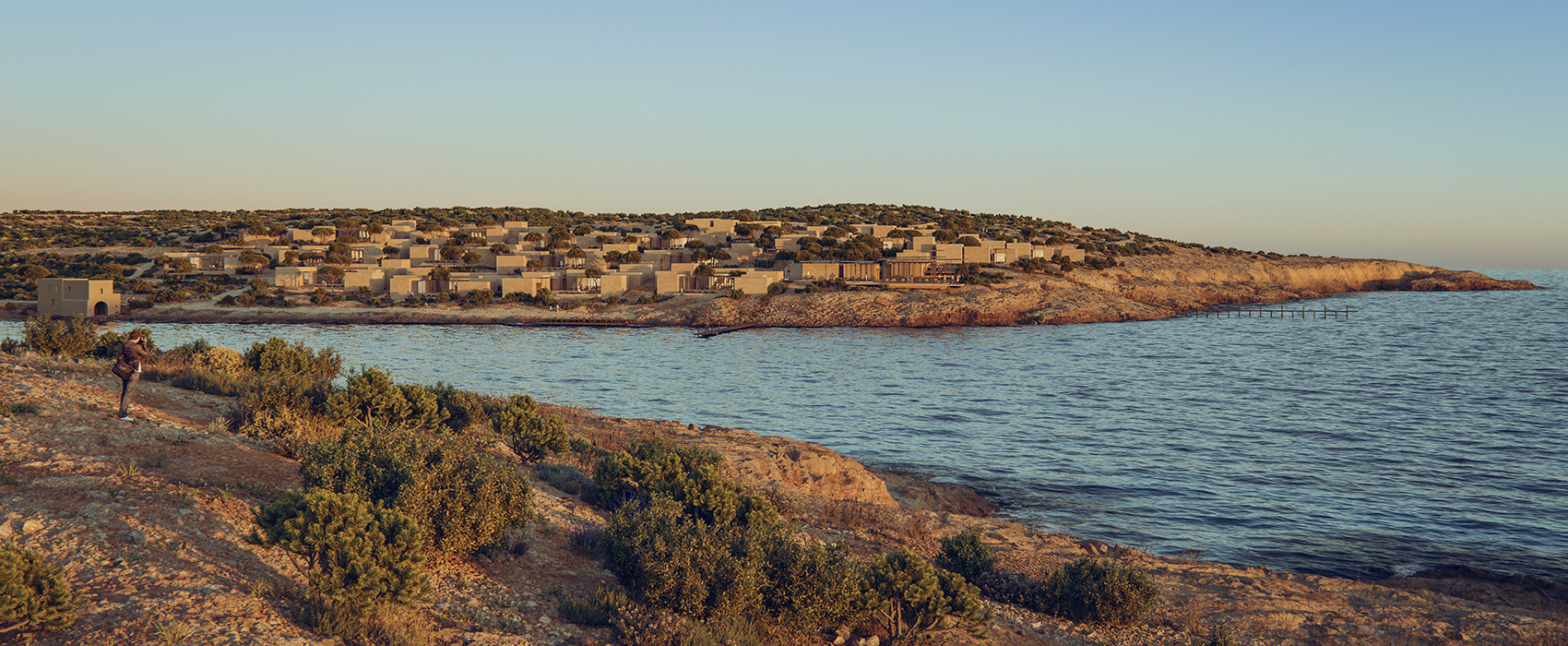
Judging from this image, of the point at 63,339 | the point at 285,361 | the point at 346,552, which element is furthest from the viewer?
the point at 63,339

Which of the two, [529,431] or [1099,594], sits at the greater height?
[529,431]

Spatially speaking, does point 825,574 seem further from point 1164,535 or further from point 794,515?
point 1164,535

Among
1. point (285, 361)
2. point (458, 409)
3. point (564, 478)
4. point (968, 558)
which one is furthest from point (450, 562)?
point (285, 361)

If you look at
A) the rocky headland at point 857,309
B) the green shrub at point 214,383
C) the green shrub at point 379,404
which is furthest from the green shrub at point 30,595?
the rocky headland at point 857,309

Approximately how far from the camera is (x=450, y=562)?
10.5m

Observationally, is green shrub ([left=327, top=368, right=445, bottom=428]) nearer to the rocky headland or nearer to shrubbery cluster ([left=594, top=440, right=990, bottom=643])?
shrubbery cluster ([left=594, top=440, right=990, bottom=643])

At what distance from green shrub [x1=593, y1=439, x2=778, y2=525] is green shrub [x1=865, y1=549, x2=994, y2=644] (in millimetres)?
2802

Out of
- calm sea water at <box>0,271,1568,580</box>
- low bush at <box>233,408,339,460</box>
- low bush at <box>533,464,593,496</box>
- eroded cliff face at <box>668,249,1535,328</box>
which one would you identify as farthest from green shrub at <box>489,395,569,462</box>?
eroded cliff face at <box>668,249,1535,328</box>

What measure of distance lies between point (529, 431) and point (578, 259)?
3604 inches

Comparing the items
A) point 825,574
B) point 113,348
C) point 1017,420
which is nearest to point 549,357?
point 113,348

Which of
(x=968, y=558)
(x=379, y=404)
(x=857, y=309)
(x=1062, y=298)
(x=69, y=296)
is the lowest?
(x=69, y=296)

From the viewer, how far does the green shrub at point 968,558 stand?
13.1 metres

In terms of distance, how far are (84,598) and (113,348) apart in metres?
25.2

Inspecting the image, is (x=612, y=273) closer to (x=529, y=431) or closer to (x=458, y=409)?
(x=458, y=409)
